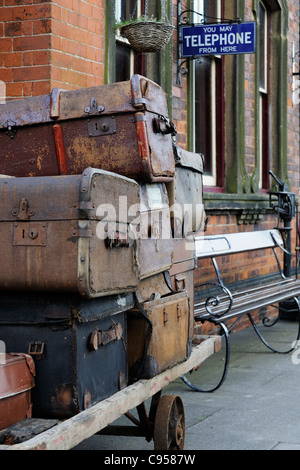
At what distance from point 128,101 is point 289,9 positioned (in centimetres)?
787

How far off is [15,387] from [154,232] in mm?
1456

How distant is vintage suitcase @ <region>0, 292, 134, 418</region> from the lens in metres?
3.34

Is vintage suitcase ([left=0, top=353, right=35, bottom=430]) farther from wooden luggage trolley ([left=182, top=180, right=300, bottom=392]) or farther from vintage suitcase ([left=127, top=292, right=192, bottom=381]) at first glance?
wooden luggage trolley ([left=182, top=180, right=300, bottom=392])

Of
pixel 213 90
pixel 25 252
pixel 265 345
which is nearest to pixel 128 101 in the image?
pixel 25 252

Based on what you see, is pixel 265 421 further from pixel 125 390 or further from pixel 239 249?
pixel 239 249

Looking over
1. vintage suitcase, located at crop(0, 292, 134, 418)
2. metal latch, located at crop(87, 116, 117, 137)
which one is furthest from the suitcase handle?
metal latch, located at crop(87, 116, 117, 137)

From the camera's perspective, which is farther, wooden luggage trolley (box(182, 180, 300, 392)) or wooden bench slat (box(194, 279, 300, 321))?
wooden bench slat (box(194, 279, 300, 321))

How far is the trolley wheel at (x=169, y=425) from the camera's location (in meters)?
4.01

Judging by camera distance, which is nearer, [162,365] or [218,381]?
[162,365]

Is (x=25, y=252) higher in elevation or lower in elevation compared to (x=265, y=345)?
higher

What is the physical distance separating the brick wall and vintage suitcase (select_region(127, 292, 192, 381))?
2137 millimetres

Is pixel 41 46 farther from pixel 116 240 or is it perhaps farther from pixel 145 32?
pixel 116 240

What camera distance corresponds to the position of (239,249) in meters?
7.73

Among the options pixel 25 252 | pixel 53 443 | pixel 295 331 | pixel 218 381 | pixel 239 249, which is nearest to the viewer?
pixel 53 443
